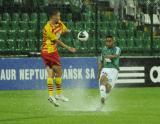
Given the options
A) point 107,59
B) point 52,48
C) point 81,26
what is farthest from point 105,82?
point 81,26

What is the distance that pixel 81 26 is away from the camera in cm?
2770

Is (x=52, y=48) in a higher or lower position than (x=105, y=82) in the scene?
higher

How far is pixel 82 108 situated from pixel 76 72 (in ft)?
25.0

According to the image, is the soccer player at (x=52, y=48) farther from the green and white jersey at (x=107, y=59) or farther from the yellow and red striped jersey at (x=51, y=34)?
the green and white jersey at (x=107, y=59)

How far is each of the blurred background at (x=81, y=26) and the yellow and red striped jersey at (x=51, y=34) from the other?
24.5 ft

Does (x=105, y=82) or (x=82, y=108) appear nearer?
(x=105, y=82)

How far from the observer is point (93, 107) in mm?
17984

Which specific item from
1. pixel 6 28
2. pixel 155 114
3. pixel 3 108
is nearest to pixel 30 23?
pixel 6 28

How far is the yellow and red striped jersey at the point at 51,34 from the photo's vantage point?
17969mm

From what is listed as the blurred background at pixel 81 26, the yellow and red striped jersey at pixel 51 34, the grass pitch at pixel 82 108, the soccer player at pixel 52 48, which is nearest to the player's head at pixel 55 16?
the soccer player at pixel 52 48

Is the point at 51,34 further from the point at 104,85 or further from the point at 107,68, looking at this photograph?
the point at 104,85

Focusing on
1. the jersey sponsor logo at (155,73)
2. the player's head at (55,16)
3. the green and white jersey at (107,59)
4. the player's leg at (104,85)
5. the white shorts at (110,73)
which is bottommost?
the jersey sponsor logo at (155,73)

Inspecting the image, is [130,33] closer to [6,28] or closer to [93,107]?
[6,28]

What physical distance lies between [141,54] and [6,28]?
5591 millimetres
